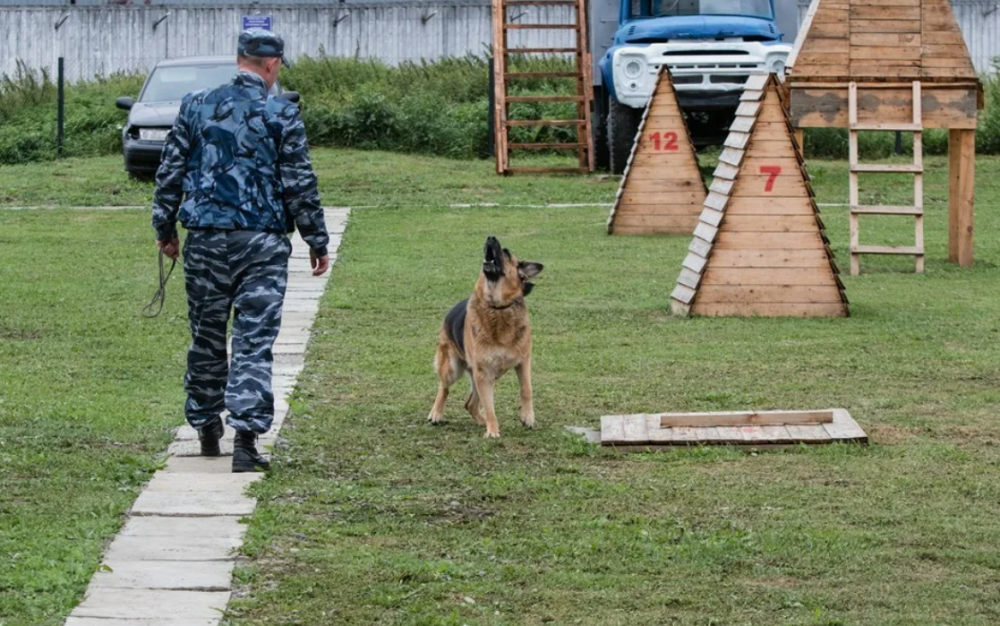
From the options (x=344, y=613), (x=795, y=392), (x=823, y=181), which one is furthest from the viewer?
(x=823, y=181)

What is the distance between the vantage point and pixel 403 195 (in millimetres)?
21906

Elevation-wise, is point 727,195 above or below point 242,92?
below

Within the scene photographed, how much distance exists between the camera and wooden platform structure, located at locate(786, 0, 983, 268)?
15.0 metres

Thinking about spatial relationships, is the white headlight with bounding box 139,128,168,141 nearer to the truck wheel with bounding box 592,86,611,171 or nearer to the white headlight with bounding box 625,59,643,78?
the white headlight with bounding box 625,59,643,78

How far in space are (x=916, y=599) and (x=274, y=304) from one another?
3170 mm

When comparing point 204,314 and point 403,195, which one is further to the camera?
point 403,195

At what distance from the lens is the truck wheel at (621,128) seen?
2336 cm

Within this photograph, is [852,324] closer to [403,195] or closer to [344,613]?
[344,613]

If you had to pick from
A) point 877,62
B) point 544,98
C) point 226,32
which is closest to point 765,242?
point 877,62

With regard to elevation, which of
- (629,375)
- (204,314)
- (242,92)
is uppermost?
(242,92)

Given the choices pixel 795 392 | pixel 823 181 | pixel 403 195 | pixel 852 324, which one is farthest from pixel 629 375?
pixel 823 181

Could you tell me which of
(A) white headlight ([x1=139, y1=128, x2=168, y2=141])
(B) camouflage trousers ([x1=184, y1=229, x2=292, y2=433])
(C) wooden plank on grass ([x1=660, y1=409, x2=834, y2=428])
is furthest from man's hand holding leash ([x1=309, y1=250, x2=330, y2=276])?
(A) white headlight ([x1=139, y1=128, x2=168, y2=141])

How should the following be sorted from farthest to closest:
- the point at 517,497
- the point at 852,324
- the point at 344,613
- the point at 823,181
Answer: the point at 823,181
the point at 852,324
the point at 517,497
the point at 344,613

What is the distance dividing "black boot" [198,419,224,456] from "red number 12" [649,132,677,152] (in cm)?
1079
